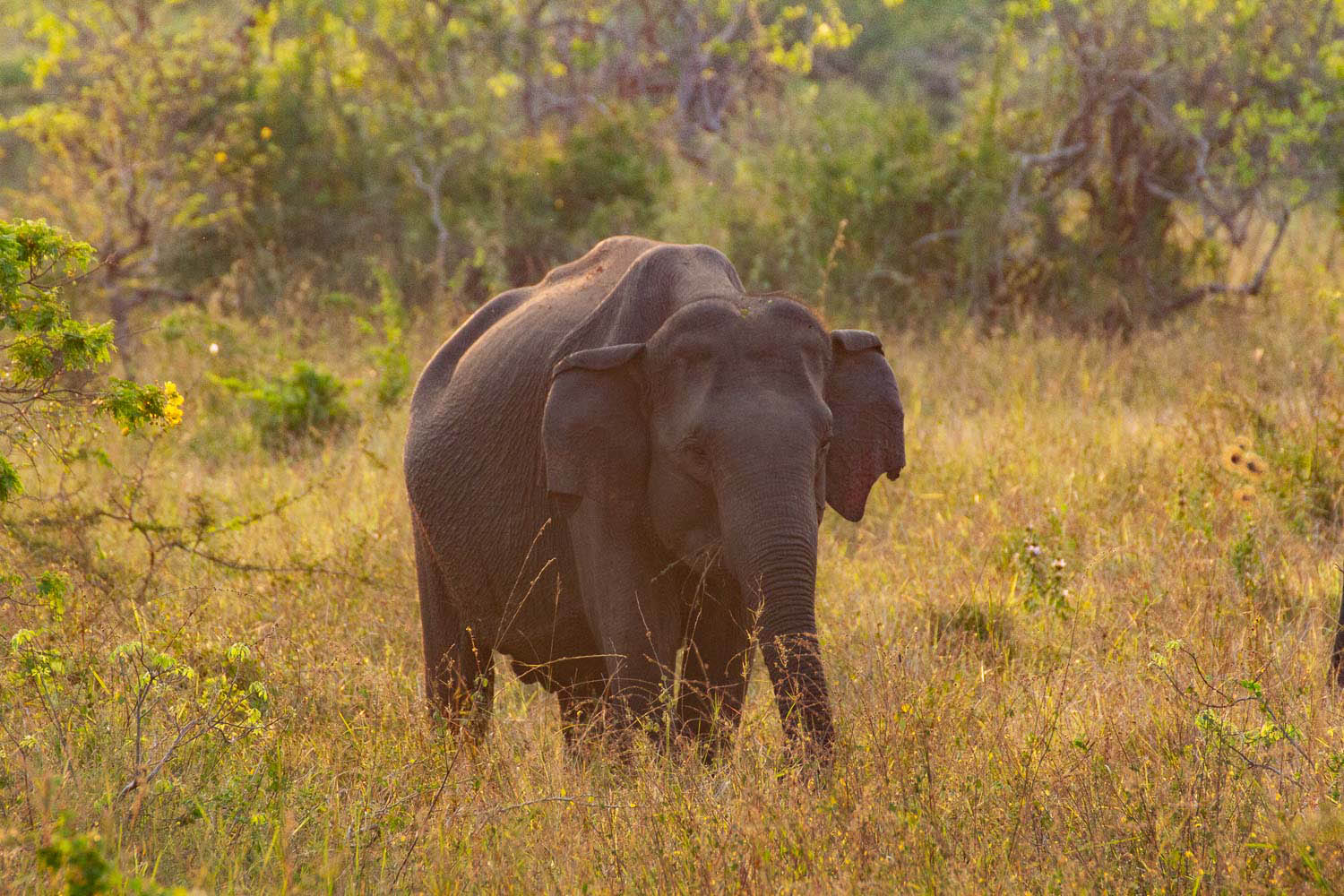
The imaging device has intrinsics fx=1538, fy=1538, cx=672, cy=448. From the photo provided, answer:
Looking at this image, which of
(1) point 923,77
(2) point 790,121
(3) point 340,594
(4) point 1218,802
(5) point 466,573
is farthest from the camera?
(1) point 923,77

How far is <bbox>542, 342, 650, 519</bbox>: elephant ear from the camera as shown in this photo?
4.53 m

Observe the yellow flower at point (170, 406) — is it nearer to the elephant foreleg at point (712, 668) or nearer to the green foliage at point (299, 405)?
the elephant foreleg at point (712, 668)

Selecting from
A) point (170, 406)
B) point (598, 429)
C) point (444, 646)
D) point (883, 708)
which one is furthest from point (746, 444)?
point (444, 646)

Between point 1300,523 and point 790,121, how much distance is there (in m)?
9.79

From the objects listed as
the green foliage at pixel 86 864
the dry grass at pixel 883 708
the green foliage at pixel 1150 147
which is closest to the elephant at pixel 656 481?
the dry grass at pixel 883 708

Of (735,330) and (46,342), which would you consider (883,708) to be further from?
(46,342)

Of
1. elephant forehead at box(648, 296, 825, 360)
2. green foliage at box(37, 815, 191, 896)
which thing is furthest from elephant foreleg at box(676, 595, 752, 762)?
green foliage at box(37, 815, 191, 896)

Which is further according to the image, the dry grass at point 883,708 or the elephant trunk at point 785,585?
the elephant trunk at point 785,585

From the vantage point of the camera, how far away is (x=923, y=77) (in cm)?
3108

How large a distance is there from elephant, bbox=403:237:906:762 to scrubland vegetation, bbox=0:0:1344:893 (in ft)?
0.92

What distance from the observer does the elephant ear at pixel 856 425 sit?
4.74 m

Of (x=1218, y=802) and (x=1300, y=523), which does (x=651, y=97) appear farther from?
(x=1218, y=802)

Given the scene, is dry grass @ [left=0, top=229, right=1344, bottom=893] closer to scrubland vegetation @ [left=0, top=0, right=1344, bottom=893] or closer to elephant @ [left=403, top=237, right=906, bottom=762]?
scrubland vegetation @ [left=0, top=0, right=1344, bottom=893]

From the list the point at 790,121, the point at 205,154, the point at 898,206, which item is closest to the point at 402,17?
the point at 205,154
